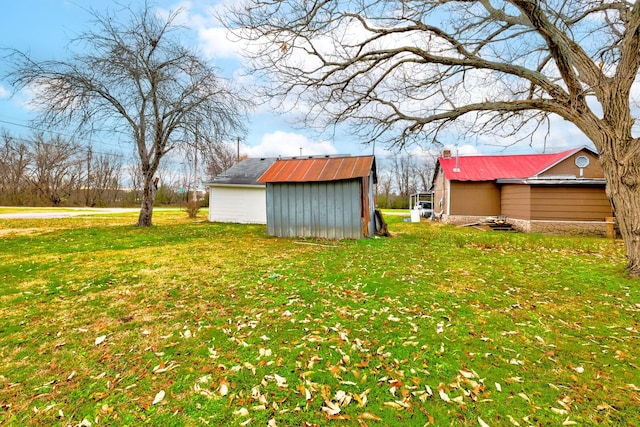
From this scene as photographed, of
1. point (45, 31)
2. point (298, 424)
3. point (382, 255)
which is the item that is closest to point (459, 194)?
point (382, 255)

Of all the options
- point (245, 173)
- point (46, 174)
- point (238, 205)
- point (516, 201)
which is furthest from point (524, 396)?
point (46, 174)

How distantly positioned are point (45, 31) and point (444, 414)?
45.2 feet

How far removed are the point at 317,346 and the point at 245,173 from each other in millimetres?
16053

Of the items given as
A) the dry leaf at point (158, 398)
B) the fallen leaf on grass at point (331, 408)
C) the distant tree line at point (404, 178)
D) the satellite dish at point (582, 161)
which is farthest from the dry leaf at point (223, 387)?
the distant tree line at point (404, 178)

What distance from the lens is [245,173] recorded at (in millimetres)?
17719

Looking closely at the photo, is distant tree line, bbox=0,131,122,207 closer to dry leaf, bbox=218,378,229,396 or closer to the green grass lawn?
the green grass lawn

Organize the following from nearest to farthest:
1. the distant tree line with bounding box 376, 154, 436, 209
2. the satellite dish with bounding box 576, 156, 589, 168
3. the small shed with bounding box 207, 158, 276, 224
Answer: the satellite dish with bounding box 576, 156, 589, 168 < the small shed with bounding box 207, 158, 276, 224 < the distant tree line with bounding box 376, 154, 436, 209

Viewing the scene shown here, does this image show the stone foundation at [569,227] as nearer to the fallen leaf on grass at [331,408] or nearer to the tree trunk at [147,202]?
the fallen leaf on grass at [331,408]

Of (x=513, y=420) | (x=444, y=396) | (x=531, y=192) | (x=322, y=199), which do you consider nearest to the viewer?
(x=513, y=420)

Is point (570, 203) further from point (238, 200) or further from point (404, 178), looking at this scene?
point (404, 178)

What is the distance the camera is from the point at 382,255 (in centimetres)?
731

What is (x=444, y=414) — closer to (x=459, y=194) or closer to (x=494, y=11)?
(x=494, y=11)

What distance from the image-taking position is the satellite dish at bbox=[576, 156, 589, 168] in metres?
14.0

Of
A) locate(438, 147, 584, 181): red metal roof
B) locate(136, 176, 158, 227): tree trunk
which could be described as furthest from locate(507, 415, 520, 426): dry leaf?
locate(438, 147, 584, 181): red metal roof
